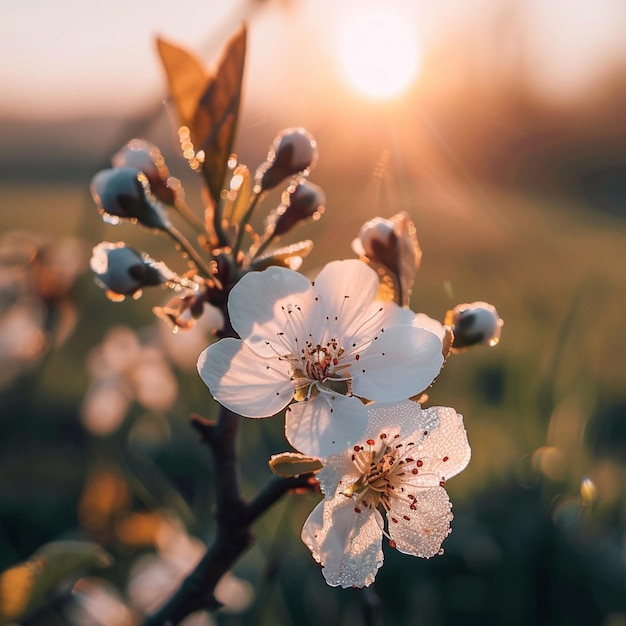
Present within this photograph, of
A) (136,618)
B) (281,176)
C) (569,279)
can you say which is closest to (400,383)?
(281,176)

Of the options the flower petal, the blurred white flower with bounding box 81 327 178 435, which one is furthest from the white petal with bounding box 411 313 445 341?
the blurred white flower with bounding box 81 327 178 435

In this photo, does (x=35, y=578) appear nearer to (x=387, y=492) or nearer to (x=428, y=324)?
(x=387, y=492)

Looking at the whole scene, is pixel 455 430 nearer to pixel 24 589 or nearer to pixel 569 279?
pixel 24 589

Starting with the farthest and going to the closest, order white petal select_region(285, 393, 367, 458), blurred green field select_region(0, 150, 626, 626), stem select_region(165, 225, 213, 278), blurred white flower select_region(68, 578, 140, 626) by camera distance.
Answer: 1. blurred green field select_region(0, 150, 626, 626)
2. blurred white flower select_region(68, 578, 140, 626)
3. stem select_region(165, 225, 213, 278)
4. white petal select_region(285, 393, 367, 458)

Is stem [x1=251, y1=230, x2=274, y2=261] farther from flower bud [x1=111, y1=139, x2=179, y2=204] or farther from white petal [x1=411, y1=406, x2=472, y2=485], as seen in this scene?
white petal [x1=411, y1=406, x2=472, y2=485]

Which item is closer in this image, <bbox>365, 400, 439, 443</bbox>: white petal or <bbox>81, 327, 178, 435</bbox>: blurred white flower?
<bbox>365, 400, 439, 443</bbox>: white petal

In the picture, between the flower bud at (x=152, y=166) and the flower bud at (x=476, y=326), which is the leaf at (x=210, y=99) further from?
the flower bud at (x=476, y=326)

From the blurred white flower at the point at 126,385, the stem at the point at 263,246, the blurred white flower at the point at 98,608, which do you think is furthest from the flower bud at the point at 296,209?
the blurred white flower at the point at 126,385
